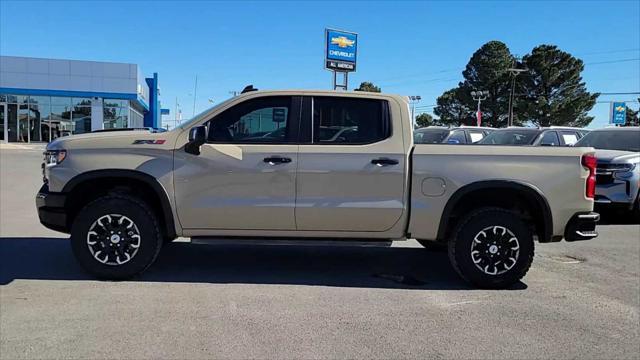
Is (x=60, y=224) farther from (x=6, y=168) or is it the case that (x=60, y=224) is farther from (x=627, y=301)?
(x=6, y=168)

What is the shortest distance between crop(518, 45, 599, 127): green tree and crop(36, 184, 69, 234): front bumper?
5979 centimetres

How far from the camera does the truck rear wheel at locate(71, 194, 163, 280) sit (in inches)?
216

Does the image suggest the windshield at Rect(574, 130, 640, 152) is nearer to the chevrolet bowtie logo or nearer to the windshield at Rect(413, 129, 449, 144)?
the windshield at Rect(413, 129, 449, 144)

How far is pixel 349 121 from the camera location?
572cm

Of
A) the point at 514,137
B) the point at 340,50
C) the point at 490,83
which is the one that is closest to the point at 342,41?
Answer: the point at 340,50

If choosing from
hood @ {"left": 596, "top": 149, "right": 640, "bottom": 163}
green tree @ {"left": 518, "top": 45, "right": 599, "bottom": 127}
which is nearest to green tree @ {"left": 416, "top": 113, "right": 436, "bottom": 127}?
green tree @ {"left": 518, "top": 45, "right": 599, "bottom": 127}

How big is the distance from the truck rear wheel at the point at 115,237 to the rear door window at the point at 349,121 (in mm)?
1988

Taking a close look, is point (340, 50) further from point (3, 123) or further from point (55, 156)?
point (55, 156)

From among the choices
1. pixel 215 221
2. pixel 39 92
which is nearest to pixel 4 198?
pixel 215 221

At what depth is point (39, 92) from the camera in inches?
1352

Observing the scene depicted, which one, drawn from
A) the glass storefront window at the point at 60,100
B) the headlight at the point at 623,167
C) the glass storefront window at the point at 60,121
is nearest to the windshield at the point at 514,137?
the headlight at the point at 623,167

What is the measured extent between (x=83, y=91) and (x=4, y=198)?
26396 millimetres

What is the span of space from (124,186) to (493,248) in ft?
13.0

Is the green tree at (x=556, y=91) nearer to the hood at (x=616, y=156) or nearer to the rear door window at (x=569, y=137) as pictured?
the rear door window at (x=569, y=137)
